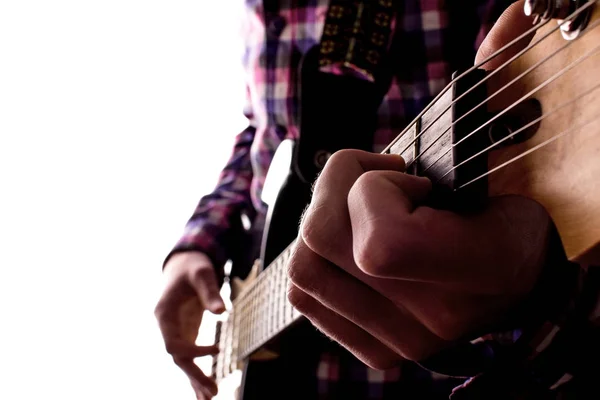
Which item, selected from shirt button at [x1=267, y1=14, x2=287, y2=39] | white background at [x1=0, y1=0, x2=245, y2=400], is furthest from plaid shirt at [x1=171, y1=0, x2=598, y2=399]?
white background at [x1=0, y1=0, x2=245, y2=400]

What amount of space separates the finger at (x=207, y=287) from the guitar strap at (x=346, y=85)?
301 mm

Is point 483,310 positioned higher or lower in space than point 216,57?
higher

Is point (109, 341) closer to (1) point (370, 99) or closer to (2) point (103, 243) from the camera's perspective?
(2) point (103, 243)

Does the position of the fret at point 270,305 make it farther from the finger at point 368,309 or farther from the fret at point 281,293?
the finger at point 368,309

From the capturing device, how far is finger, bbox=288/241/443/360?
1.27ft

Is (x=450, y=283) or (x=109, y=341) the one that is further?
(x=109, y=341)

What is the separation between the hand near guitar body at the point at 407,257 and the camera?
314mm

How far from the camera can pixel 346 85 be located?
0.79 metres

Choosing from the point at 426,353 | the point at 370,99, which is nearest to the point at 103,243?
the point at 370,99

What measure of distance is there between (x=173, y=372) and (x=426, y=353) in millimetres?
1411

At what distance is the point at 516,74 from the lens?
35 cm

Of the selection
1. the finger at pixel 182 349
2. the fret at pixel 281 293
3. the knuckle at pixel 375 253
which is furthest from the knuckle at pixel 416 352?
the finger at pixel 182 349

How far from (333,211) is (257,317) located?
21.8 inches

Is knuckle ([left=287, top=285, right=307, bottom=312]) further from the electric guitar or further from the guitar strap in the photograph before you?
the guitar strap
